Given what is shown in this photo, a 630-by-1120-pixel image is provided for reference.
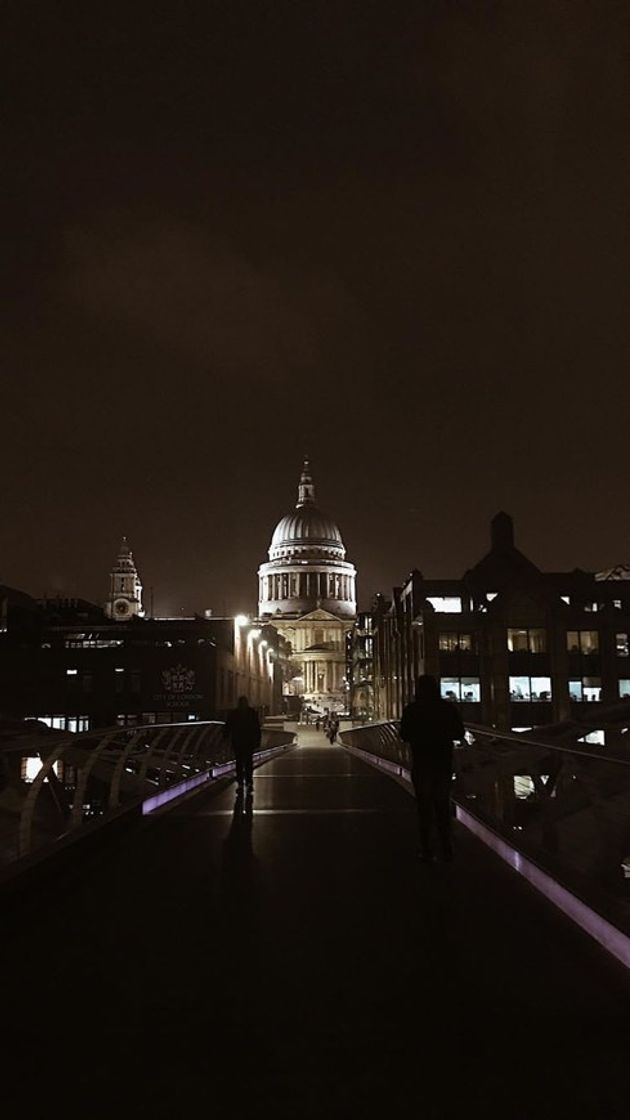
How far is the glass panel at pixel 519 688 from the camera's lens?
81.6m

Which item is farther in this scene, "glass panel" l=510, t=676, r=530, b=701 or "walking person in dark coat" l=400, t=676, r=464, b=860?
"glass panel" l=510, t=676, r=530, b=701

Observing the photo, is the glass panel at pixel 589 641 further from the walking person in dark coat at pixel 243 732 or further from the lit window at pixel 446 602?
the walking person in dark coat at pixel 243 732

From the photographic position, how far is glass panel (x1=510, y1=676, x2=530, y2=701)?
81.6 m

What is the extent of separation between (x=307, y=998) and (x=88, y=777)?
1144cm

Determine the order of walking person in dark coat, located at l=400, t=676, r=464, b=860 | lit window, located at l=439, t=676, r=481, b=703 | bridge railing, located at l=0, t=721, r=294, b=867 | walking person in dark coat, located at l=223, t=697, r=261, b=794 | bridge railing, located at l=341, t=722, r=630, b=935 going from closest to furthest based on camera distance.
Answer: bridge railing, located at l=341, t=722, r=630, b=935 → bridge railing, located at l=0, t=721, r=294, b=867 → walking person in dark coat, located at l=400, t=676, r=464, b=860 → walking person in dark coat, located at l=223, t=697, r=261, b=794 → lit window, located at l=439, t=676, r=481, b=703

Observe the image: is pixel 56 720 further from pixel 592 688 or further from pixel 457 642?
pixel 592 688

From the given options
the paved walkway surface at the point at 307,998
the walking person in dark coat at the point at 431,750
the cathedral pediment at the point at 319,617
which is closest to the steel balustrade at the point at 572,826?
the paved walkway surface at the point at 307,998

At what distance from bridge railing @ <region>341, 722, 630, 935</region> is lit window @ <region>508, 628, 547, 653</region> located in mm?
69961

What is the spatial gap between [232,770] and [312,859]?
64.8 feet

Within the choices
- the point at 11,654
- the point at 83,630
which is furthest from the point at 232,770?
the point at 83,630

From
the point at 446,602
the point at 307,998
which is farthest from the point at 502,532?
the point at 307,998

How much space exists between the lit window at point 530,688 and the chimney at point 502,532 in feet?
64.7

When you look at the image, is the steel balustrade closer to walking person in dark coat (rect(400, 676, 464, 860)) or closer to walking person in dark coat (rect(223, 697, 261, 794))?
walking person in dark coat (rect(400, 676, 464, 860))

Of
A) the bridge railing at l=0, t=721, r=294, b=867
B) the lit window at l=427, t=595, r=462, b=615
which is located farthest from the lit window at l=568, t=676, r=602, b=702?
the bridge railing at l=0, t=721, r=294, b=867
